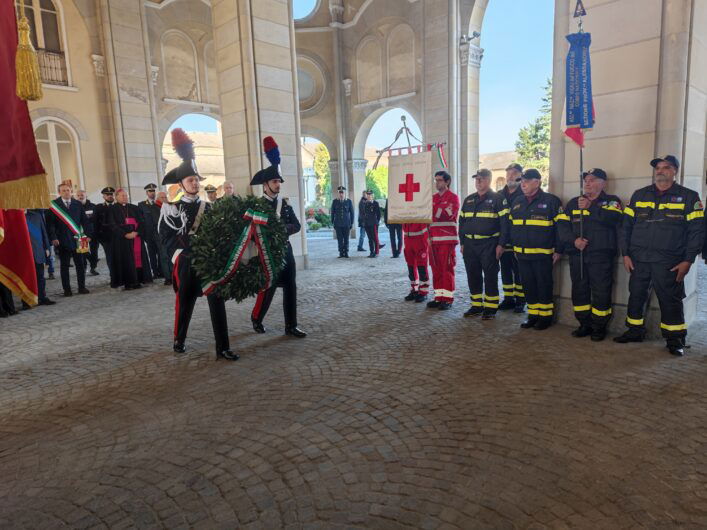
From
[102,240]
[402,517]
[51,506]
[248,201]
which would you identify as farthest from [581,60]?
[102,240]

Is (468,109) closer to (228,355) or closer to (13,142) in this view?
(228,355)

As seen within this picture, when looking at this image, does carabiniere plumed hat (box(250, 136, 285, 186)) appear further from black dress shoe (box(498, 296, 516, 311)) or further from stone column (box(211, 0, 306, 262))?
stone column (box(211, 0, 306, 262))

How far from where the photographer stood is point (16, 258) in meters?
1.97

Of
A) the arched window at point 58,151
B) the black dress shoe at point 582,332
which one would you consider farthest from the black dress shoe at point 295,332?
the arched window at point 58,151

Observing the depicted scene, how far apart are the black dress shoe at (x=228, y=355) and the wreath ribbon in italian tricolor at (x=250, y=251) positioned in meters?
0.68

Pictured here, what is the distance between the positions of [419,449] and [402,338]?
7.81 ft

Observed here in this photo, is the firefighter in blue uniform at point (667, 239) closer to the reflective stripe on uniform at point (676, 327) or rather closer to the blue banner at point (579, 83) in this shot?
the reflective stripe on uniform at point (676, 327)

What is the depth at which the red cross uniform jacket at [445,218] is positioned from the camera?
21.7 feet

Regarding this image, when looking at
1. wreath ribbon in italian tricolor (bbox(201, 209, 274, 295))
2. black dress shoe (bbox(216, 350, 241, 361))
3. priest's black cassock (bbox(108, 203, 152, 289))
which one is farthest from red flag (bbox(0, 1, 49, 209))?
priest's black cassock (bbox(108, 203, 152, 289))

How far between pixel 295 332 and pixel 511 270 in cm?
325

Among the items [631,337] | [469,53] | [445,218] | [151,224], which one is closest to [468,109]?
[469,53]

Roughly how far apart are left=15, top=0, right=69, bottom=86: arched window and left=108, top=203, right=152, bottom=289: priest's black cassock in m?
6.58

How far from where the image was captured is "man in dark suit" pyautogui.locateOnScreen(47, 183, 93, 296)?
332 inches

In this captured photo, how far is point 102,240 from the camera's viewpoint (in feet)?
30.1
